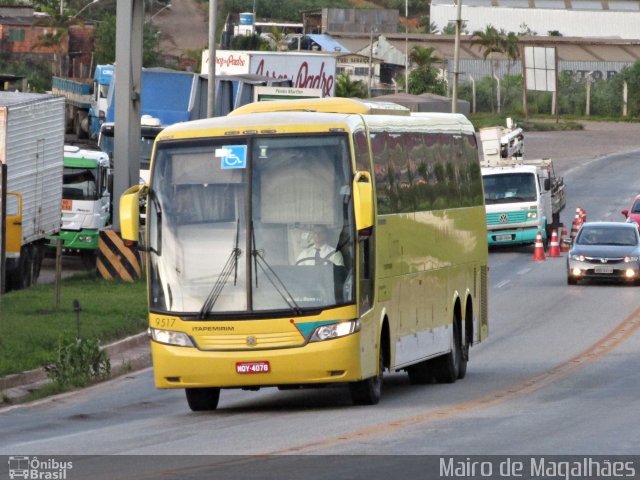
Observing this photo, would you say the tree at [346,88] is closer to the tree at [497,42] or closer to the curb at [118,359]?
the tree at [497,42]

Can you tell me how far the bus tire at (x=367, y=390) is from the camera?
16891 mm

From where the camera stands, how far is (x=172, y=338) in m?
16.3

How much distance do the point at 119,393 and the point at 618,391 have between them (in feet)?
20.4

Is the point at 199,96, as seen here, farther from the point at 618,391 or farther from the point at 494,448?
the point at 494,448

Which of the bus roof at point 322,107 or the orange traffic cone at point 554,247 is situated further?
the orange traffic cone at point 554,247

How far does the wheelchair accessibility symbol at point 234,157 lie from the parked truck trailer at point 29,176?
15.3 metres

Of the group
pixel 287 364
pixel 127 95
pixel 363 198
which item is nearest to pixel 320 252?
pixel 363 198

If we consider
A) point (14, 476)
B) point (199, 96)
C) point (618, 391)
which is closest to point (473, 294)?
point (618, 391)

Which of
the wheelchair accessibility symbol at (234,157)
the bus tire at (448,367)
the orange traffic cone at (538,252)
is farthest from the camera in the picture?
the orange traffic cone at (538,252)

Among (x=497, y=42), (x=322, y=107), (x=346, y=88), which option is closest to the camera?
(x=322, y=107)

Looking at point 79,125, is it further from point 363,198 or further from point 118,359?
point 363,198

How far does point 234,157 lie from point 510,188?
103ft

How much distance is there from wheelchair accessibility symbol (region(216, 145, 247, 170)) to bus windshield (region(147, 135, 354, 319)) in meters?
0.01

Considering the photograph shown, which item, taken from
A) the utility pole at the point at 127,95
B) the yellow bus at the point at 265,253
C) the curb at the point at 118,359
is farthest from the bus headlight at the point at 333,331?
the utility pole at the point at 127,95
